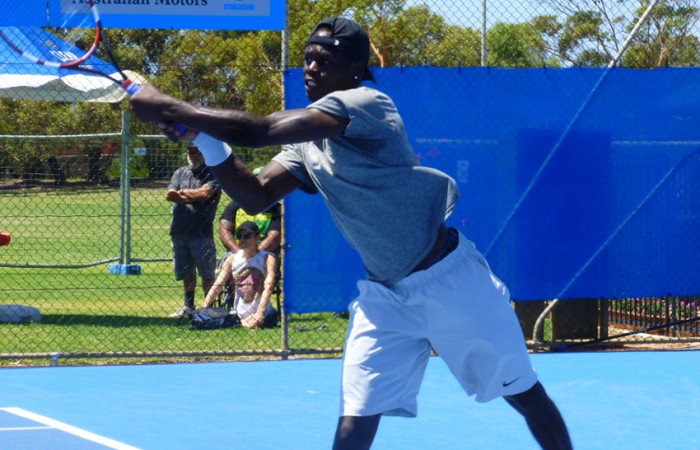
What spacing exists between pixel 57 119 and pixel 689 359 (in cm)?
1145

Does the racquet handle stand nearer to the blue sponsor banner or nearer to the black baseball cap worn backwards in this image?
the black baseball cap worn backwards

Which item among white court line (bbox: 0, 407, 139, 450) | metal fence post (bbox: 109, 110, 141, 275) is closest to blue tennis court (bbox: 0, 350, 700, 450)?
white court line (bbox: 0, 407, 139, 450)

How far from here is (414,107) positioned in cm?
833

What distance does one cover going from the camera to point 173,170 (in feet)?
42.8

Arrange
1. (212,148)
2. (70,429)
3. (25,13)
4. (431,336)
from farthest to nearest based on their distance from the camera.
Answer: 1. (25,13)
2. (70,429)
3. (431,336)
4. (212,148)

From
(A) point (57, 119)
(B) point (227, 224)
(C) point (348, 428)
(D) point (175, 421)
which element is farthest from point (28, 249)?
(C) point (348, 428)

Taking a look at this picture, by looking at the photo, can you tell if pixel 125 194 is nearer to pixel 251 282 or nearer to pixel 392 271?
pixel 251 282

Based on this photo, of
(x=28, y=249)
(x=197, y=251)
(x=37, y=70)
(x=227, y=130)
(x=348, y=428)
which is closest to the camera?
(x=227, y=130)

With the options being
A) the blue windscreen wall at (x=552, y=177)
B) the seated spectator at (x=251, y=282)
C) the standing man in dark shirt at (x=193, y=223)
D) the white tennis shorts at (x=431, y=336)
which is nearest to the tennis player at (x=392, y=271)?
the white tennis shorts at (x=431, y=336)

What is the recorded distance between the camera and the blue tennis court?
19.6ft

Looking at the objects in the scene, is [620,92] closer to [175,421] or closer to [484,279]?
[175,421]

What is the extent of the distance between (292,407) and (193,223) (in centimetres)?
412

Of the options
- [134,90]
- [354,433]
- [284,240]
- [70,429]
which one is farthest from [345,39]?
[284,240]

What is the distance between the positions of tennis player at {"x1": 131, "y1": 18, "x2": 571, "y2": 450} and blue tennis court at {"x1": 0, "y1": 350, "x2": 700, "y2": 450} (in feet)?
6.24
